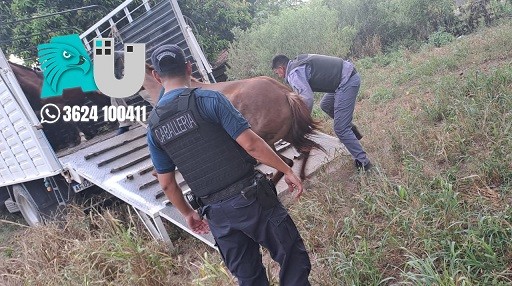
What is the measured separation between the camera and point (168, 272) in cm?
341

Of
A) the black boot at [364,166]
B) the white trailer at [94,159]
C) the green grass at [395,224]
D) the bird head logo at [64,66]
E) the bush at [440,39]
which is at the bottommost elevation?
the bush at [440,39]

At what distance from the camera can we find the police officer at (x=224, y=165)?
2.10 m

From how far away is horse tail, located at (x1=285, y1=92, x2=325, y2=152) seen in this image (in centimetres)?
372

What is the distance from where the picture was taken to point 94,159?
5020 mm

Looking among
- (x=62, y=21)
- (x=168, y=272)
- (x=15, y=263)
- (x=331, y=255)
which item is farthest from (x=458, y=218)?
(x=62, y=21)

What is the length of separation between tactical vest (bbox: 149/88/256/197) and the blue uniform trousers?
0.13 meters

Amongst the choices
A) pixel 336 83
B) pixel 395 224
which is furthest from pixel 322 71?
pixel 395 224

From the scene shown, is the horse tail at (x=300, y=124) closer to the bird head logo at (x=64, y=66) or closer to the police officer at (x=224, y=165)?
the police officer at (x=224, y=165)

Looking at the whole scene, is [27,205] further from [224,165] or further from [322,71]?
[224,165]

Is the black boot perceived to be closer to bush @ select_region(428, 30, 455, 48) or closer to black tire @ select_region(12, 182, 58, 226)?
black tire @ select_region(12, 182, 58, 226)

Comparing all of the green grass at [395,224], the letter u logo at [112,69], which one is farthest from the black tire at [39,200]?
the letter u logo at [112,69]

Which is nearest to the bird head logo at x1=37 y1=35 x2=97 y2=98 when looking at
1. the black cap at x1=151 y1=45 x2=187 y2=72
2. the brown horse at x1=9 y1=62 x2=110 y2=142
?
the brown horse at x1=9 y1=62 x2=110 y2=142

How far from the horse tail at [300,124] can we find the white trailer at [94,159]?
17.8 inches

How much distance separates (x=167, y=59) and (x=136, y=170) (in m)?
2.74
